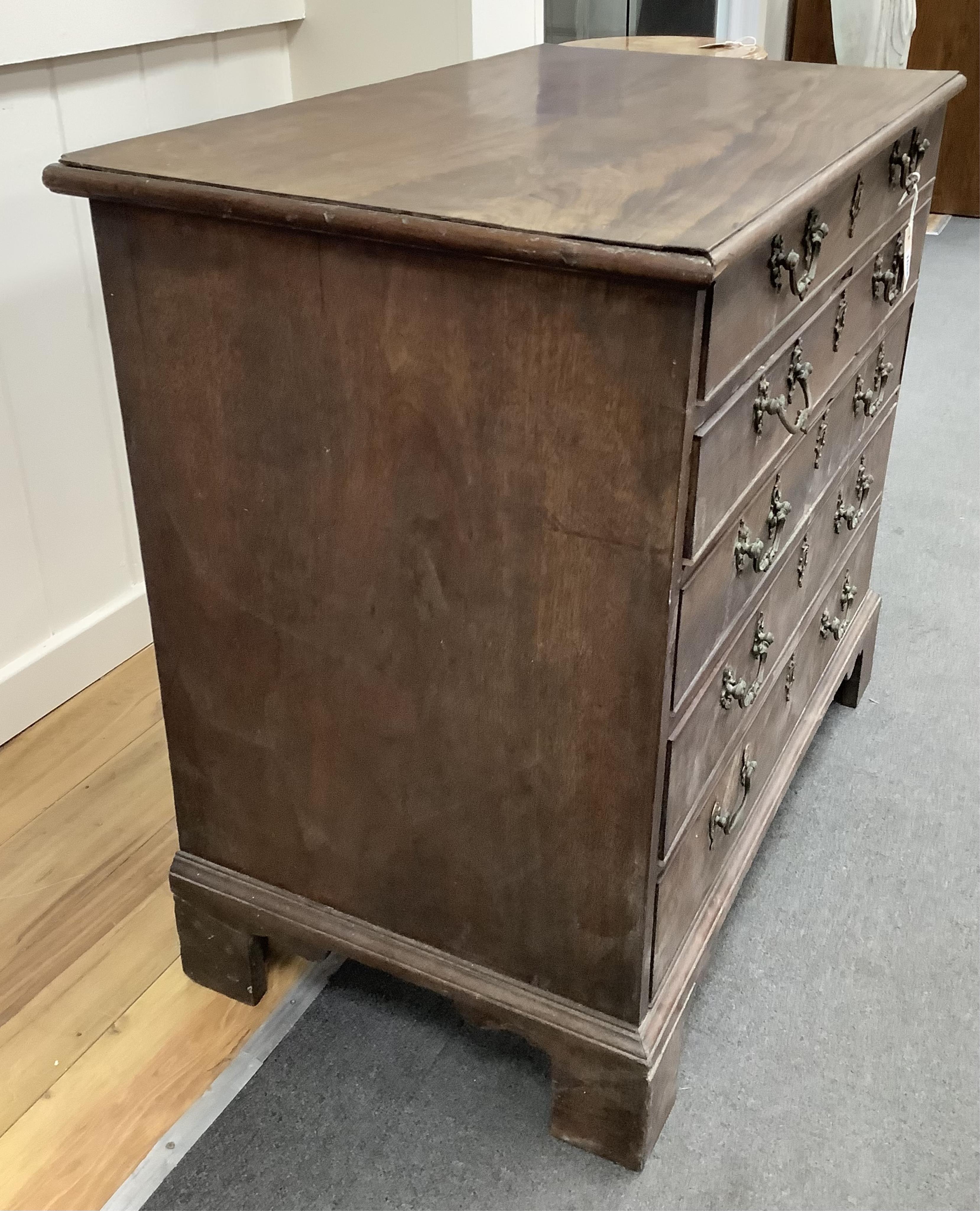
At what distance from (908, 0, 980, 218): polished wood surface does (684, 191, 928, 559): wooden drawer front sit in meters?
3.55

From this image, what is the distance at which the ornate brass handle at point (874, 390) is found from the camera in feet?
4.48

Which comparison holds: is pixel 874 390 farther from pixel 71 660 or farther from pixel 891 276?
pixel 71 660

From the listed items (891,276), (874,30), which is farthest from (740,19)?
(891,276)

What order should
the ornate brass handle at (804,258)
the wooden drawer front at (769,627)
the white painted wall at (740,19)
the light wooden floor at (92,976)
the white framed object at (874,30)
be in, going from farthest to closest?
the white painted wall at (740,19) < the white framed object at (874,30) < the light wooden floor at (92,976) < the wooden drawer front at (769,627) < the ornate brass handle at (804,258)

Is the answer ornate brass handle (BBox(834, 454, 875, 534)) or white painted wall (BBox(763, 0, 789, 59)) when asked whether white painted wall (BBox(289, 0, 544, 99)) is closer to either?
ornate brass handle (BBox(834, 454, 875, 534))

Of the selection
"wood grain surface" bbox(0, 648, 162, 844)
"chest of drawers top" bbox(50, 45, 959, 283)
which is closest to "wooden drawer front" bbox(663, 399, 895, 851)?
"chest of drawers top" bbox(50, 45, 959, 283)

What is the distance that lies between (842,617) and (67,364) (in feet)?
3.71

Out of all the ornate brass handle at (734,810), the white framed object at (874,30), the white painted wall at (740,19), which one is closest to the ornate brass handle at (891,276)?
the ornate brass handle at (734,810)

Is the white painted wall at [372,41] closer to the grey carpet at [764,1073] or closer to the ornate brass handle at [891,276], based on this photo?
the ornate brass handle at [891,276]

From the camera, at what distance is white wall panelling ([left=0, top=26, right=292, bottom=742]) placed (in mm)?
1520

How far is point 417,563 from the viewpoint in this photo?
0.96 meters

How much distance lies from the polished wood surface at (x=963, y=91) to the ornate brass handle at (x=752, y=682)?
377 centimetres

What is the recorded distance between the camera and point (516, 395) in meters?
0.85

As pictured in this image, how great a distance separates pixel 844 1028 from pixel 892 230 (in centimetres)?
88
